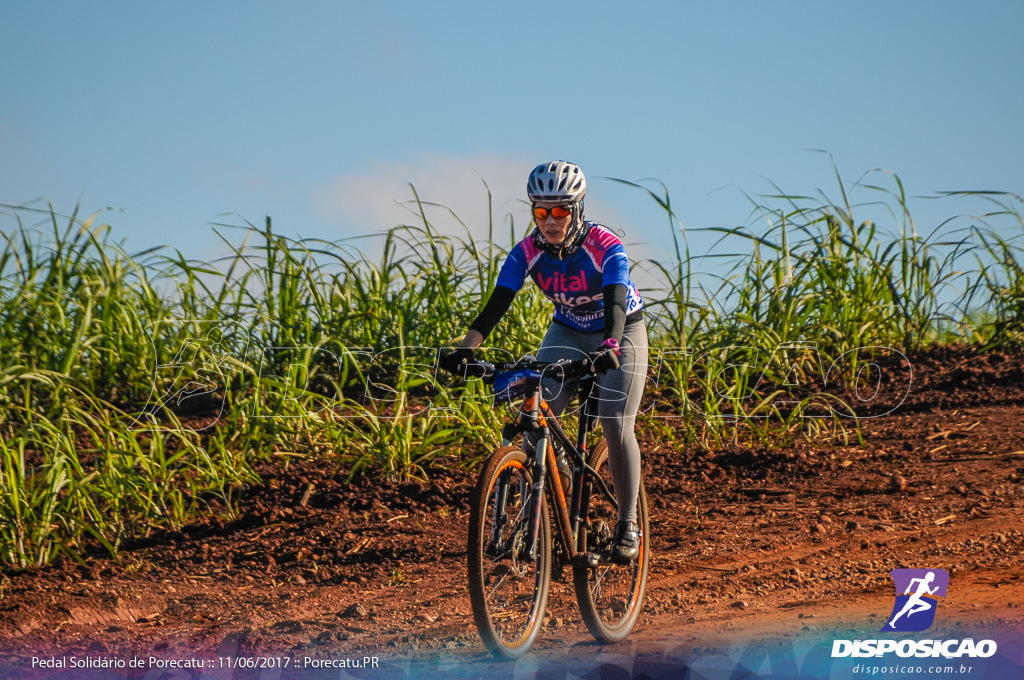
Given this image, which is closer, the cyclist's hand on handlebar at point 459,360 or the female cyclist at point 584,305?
the cyclist's hand on handlebar at point 459,360

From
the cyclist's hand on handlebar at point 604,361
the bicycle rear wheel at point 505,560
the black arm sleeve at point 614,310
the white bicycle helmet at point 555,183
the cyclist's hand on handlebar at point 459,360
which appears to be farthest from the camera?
the white bicycle helmet at point 555,183

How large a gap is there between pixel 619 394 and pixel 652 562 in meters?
1.62

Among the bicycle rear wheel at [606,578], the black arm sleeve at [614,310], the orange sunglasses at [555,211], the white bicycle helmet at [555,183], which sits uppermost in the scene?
the white bicycle helmet at [555,183]

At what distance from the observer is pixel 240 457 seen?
6.52 meters

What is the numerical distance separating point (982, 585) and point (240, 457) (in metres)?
4.65

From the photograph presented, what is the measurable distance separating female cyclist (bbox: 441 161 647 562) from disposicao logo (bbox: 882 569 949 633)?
4.07ft

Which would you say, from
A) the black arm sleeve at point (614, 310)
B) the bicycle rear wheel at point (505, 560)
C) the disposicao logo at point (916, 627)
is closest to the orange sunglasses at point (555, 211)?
the black arm sleeve at point (614, 310)

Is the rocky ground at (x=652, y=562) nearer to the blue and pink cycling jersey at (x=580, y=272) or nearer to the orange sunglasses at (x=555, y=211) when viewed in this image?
the blue and pink cycling jersey at (x=580, y=272)

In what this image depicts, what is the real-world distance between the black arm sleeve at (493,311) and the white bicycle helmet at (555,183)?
46 cm

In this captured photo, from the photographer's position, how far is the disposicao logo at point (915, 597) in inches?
167

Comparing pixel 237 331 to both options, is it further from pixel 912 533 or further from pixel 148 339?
pixel 912 533

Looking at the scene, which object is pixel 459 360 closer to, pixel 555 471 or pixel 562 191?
pixel 555 471

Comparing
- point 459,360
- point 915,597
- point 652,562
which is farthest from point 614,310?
point 915,597

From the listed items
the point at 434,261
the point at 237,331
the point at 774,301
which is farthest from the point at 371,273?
the point at 774,301
